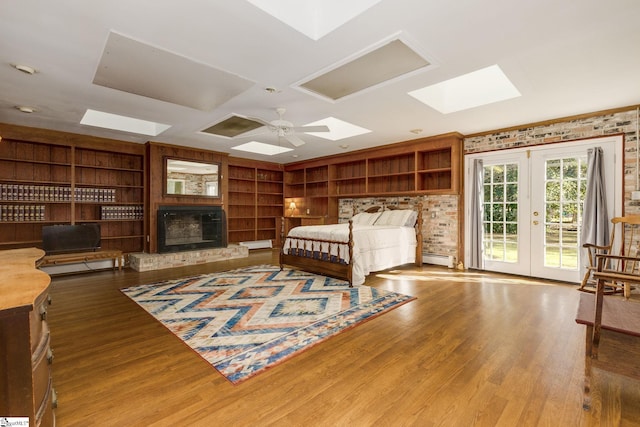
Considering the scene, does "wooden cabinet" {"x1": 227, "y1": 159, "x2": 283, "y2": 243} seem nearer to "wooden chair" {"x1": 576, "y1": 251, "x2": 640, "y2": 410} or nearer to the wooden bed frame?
the wooden bed frame

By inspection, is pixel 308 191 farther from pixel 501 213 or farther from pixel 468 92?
pixel 468 92

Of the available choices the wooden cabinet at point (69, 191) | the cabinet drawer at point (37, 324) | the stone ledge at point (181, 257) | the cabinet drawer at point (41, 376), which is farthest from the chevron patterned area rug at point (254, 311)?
the wooden cabinet at point (69, 191)

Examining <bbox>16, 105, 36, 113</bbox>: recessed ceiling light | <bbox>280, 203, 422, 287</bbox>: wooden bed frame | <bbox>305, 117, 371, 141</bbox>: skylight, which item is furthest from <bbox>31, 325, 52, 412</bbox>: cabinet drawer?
<bbox>305, 117, 371, 141</bbox>: skylight

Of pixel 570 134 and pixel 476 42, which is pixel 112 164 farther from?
pixel 570 134

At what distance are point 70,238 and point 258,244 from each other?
438cm

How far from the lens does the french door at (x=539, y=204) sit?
4.56m

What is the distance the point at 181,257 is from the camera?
6180mm

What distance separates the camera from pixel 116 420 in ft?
5.51

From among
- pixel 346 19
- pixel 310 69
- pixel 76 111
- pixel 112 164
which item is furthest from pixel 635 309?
pixel 112 164

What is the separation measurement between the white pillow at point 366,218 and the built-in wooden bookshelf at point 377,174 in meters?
0.49

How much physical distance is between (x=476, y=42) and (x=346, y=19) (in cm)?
118

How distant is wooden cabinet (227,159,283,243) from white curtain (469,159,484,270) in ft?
17.8

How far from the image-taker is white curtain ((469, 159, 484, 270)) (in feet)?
18.1

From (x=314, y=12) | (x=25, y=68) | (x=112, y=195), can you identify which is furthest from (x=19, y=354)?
(x=112, y=195)
